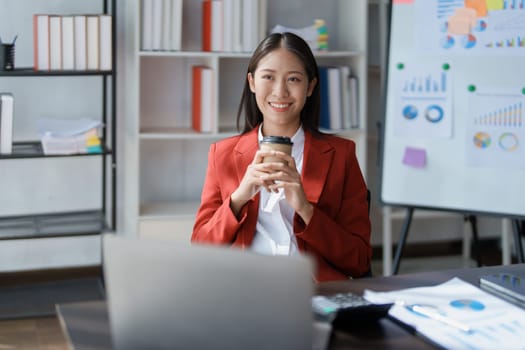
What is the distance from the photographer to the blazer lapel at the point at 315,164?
2221mm

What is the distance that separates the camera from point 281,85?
7.12 ft

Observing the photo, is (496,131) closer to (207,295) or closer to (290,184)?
(290,184)

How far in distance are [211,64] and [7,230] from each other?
119 cm

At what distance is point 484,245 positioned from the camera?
15.9 feet

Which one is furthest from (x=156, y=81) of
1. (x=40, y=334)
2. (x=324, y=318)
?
(x=324, y=318)

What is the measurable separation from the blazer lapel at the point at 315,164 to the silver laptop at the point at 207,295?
3.37 feet

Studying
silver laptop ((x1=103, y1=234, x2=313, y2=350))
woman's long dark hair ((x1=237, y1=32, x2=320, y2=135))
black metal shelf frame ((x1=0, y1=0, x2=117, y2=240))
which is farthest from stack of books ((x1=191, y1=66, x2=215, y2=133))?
silver laptop ((x1=103, y1=234, x2=313, y2=350))

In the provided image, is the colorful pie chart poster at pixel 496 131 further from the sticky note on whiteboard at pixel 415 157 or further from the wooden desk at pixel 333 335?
the wooden desk at pixel 333 335

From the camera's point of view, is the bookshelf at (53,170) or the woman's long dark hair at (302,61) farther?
the bookshelf at (53,170)

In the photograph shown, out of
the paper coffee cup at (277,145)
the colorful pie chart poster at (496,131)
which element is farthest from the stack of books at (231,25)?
the paper coffee cup at (277,145)

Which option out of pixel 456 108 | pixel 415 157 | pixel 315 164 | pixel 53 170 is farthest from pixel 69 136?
pixel 315 164

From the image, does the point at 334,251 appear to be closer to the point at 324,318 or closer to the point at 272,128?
the point at 272,128

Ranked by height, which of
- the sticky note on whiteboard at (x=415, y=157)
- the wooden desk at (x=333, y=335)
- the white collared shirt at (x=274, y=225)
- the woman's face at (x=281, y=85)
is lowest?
the wooden desk at (x=333, y=335)

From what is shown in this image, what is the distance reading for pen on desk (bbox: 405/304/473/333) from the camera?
1564 millimetres
